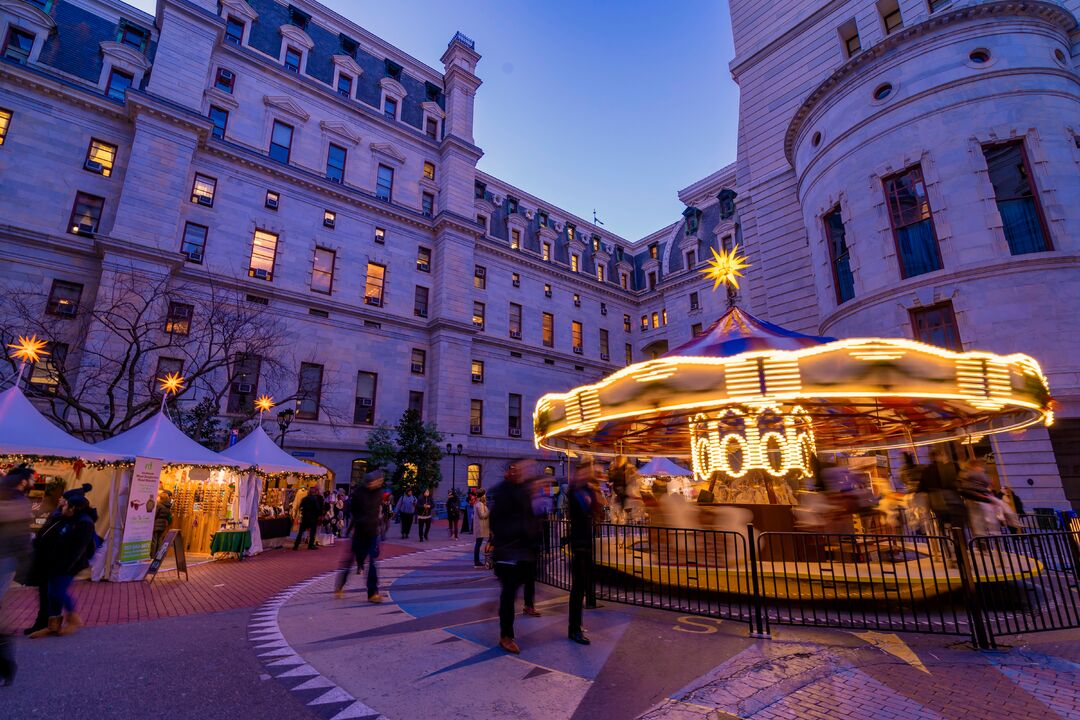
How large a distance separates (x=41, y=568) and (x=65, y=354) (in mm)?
19994

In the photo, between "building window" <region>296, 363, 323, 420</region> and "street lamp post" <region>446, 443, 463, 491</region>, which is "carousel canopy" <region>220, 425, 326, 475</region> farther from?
"street lamp post" <region>446, 443, 463, 491</region>

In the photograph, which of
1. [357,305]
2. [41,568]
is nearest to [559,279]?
[357,305]

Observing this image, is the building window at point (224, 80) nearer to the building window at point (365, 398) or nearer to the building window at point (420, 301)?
the building window at point (420, 301)

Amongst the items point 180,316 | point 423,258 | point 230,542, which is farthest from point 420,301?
point 230,542

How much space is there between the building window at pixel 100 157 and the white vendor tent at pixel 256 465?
16.9m

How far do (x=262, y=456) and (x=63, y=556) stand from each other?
10439 mm

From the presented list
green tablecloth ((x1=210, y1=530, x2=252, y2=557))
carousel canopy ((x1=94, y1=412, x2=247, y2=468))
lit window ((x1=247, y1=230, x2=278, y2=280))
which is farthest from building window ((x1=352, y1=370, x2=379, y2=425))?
carousel canopy ((x1=94, y1=412, x2=247, y2=468))

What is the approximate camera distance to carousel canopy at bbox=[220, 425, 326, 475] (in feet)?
51.4

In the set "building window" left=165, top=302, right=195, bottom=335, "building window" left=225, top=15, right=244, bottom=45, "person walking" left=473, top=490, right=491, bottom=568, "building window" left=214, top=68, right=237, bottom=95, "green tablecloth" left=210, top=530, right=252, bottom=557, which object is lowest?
"green tablecloth" left=210, top=530, right=252, bottom=557

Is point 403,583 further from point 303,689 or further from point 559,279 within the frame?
point 559,279

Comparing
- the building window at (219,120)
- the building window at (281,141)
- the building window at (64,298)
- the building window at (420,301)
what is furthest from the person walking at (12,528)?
the building window at (281,141)

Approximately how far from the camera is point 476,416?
33969mm

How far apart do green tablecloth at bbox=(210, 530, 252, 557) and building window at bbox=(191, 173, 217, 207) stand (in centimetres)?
1930

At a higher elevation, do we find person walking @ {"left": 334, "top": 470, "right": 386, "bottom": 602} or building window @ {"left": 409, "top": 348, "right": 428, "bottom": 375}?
building window @ {"left": 409, "top": 348, "right": 428, "bottom": 375}
